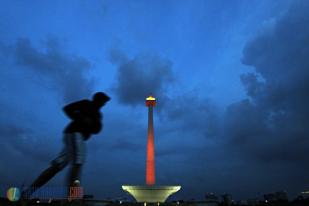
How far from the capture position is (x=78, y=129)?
10.3m

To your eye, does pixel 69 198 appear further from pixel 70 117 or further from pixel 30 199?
pixel 70 117

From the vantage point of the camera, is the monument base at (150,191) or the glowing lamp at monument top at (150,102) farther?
the glowing lamp at monument top at (150,102)

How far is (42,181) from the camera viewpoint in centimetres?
1086

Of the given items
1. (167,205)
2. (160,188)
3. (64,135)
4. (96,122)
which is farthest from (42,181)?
(160,188)

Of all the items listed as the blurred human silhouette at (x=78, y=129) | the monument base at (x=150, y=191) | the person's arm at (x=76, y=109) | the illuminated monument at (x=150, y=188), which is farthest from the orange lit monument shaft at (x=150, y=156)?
the person's arm at (x=76, y=109)

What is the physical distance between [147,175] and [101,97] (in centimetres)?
5244

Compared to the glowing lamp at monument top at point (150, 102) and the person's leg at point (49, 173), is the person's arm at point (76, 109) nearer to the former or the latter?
the person's leg at point (49, 173)

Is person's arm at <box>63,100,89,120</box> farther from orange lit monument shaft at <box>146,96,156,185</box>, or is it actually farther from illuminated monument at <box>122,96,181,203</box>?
orange lit monument shaft at <box>146,96,156,185</box>

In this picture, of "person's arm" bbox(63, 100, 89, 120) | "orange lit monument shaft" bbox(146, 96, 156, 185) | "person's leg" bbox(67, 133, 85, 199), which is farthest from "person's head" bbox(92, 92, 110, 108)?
"orange lit monument shaft" bbox(146, 96, 156, 185)

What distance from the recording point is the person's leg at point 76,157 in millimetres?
10211

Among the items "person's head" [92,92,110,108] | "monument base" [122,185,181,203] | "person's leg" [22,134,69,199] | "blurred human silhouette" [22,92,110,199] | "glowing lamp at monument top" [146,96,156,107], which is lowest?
"monument base" [122,185,181,203]

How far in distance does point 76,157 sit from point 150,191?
44.1 meters

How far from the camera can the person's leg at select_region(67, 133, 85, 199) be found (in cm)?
1021

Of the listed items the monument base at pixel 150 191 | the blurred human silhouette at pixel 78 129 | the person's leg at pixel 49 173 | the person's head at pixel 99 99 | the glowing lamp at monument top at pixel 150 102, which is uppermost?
the glowing lamp at monument top at pixel 150 102
